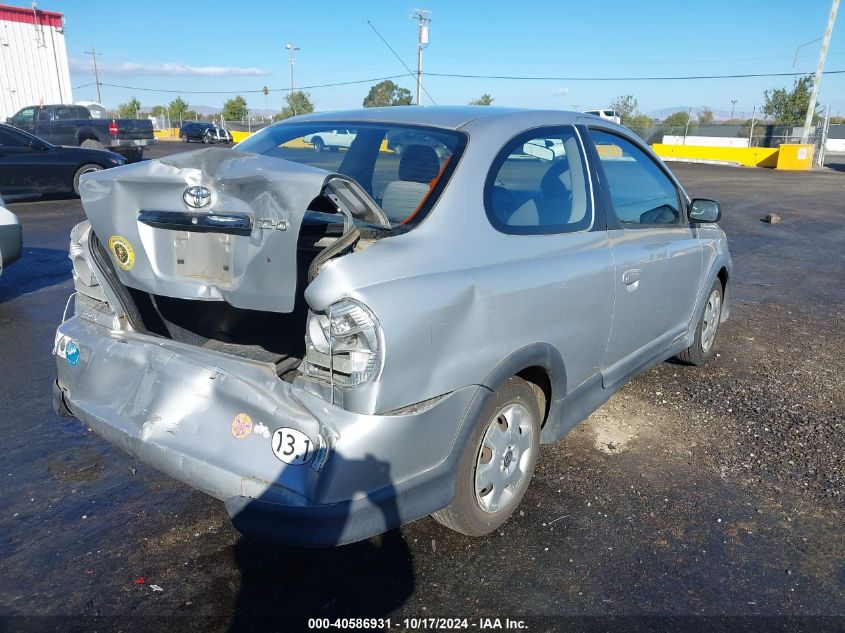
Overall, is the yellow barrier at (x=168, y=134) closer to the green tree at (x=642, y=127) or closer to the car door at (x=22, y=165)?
the green tree at (x=642, y=127)

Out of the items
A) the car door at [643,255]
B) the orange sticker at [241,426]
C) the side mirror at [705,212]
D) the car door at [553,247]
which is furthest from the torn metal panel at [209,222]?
the side mirror at [705,212]

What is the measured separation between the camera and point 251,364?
8.03 ft

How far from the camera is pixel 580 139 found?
3389 millimetres

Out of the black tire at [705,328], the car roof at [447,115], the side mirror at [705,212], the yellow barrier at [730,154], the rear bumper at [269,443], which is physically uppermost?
the car roof at [447,115]

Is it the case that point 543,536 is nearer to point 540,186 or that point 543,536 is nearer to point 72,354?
point 540,186

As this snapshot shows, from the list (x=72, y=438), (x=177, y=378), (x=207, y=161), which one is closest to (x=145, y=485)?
(x=72, y=438)

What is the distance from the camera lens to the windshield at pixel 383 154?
275 centimetres

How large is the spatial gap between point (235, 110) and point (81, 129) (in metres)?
51.8

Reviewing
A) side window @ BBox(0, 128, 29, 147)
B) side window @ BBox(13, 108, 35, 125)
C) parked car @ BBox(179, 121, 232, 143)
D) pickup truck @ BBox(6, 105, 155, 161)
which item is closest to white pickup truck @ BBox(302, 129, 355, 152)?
side window @ BBox(0, 128, 29, 147)

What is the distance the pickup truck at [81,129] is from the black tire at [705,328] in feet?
67.7

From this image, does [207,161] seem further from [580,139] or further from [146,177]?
[580,139]

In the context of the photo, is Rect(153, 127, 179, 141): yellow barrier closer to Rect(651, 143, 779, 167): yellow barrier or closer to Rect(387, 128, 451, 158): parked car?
Rect(651, 143, 779, 167): yellow barrier

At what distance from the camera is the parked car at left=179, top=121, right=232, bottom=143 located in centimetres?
3967

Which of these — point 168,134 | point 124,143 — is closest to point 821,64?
point 124,143
